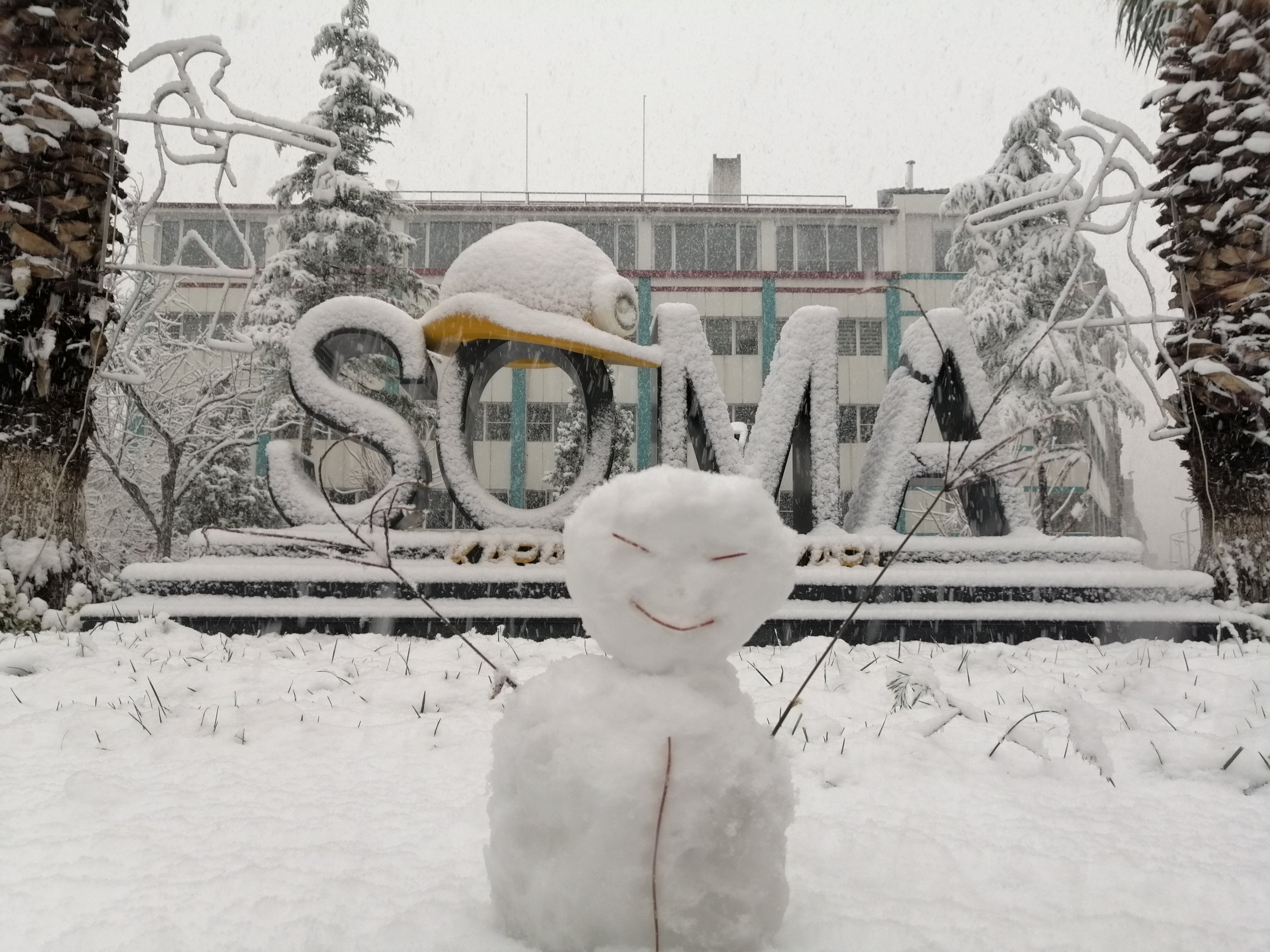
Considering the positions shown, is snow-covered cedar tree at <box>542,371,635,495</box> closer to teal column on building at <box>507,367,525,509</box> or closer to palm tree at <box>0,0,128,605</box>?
teal column on building at <box>507,367,525,509</box>

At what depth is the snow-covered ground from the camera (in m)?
1.61

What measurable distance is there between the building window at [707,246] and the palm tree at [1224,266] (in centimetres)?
2002

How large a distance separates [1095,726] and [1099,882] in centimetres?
95

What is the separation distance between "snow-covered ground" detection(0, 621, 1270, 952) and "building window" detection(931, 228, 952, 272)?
76.2 ft

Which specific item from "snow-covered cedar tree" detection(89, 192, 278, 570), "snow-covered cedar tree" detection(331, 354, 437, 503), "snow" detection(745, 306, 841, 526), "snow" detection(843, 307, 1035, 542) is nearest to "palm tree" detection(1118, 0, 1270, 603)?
"snow" detection(843, 307, 1035, 542)

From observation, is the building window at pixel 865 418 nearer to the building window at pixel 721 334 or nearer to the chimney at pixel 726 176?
the building window at pixel 721 334

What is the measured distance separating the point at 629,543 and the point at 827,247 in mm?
25731

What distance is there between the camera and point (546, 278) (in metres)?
6.16

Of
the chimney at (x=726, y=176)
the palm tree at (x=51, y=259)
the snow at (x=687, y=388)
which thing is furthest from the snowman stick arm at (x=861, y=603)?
the chimney at (x=726, y=176)

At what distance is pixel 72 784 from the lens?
7.54ft

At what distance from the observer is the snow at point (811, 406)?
640cm

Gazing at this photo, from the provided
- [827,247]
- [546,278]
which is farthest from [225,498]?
[827,247]

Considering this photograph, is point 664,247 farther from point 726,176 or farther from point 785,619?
point 785,619

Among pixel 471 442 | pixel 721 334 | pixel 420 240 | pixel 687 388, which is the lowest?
pixel 471 442
